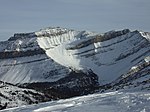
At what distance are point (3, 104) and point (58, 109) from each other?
121 metres

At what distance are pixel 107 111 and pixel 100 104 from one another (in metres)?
10.8

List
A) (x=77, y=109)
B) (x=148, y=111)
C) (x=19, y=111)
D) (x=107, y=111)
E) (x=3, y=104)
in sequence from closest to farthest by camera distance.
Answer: (x=148, y=111) → (x=107, y=111) → (x=77, y=109) → (x=19, y=111) → (x=3, y=104)

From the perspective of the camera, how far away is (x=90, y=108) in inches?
2844

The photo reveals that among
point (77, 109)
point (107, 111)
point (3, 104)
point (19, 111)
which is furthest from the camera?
point (3, 104)

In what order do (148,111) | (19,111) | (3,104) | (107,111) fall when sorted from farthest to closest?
(3,104) → (19,111) → (107,111) → (148,111)

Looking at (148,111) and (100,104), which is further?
(100,104)

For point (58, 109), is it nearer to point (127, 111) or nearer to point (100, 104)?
point (100, 104)

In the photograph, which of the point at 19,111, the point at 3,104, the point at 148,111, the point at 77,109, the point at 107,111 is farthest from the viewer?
the point at 3,104

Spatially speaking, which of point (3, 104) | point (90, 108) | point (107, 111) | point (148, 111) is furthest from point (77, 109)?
point (3, 104)

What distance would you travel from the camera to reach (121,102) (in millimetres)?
75688

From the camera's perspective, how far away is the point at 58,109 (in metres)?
75.4

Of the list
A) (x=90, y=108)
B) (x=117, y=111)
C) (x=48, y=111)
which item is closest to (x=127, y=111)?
(x=117, y=111)

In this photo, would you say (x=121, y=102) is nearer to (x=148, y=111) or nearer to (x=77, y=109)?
(x=77, y=109)

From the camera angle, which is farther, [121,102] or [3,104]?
[3,104]
